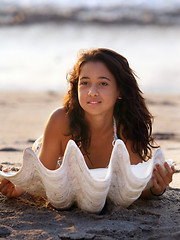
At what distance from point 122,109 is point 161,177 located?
0.81m

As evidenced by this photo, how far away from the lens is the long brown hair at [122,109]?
338 cm

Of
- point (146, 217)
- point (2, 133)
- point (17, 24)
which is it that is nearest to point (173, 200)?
point (146, 217)

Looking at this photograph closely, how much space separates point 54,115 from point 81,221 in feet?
3.59

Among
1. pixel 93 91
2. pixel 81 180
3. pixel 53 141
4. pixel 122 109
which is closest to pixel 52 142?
pixel 53 141

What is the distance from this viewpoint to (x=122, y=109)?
11.8 feet

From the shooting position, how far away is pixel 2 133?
6.12 meters

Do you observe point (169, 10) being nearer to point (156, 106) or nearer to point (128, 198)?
point (156, 106)

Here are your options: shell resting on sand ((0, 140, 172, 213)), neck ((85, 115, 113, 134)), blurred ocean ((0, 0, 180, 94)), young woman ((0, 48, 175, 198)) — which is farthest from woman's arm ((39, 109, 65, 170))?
blurred ocean ((0, 0, 180, 94))

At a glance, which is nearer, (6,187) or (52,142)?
(6,187)

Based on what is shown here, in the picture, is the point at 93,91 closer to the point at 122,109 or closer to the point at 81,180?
the point at 122,109

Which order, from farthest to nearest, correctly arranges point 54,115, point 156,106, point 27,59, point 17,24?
point 17,24 → point 27,59 → point 156,106 → point 54,115

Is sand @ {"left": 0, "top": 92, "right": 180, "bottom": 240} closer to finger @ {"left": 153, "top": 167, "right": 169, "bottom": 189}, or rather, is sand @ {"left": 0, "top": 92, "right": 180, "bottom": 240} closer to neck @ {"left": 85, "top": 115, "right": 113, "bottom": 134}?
finger @ {"left": 153, "top": 167, "right": 169, "bottom": 189}

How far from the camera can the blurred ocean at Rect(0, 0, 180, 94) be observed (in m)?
10.6

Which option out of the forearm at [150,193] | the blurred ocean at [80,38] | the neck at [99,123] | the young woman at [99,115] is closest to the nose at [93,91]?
the young woman at [99,115]
